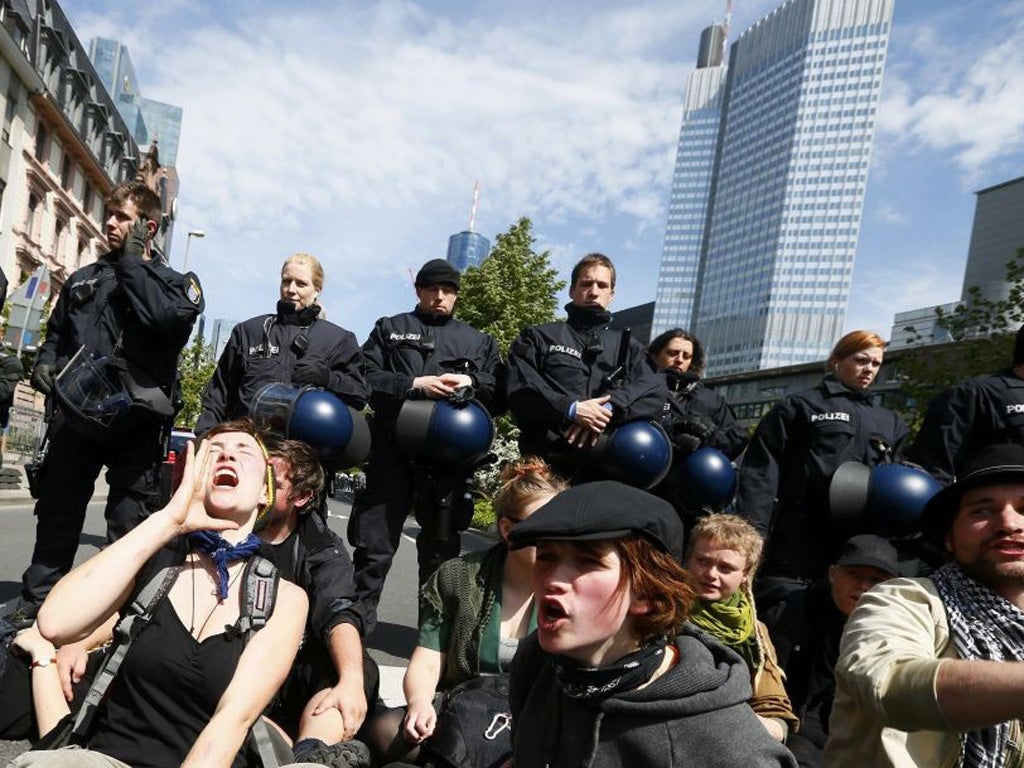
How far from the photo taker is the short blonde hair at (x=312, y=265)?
5.20 meters

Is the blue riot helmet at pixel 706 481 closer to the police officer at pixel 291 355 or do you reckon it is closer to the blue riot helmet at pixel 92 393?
the police officer at pixel 291 355

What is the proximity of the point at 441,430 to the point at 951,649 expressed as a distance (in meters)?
3.23

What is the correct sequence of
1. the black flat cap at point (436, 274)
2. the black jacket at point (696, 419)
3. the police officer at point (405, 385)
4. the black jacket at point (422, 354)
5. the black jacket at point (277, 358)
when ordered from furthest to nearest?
the black jacket at point (696, 419)
the black flat cap at point (436, 274)
the black jacket at point (422, 354)
the police officer at point (405, 385)
the black jacket at point (277, 358)

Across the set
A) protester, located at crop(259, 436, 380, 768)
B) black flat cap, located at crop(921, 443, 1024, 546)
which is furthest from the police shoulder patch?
black flat cap, located at crop(921, 443, 1024, 546)

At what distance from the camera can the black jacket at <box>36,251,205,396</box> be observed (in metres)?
4.55

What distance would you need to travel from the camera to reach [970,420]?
4230 mm

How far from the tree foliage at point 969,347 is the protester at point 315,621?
17.8 metres

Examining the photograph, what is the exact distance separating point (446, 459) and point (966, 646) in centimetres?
332

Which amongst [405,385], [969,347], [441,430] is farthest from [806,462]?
[969,347]

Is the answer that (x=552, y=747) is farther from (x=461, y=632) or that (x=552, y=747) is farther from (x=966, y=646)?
(x=461, y=632)

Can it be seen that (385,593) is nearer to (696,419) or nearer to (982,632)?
(696,419)

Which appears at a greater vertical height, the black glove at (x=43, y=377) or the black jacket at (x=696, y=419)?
the black jacket at (x=696, y=419)

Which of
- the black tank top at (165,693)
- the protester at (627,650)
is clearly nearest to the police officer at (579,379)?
the black tank top at (165,693)

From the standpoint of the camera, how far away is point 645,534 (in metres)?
1.82
